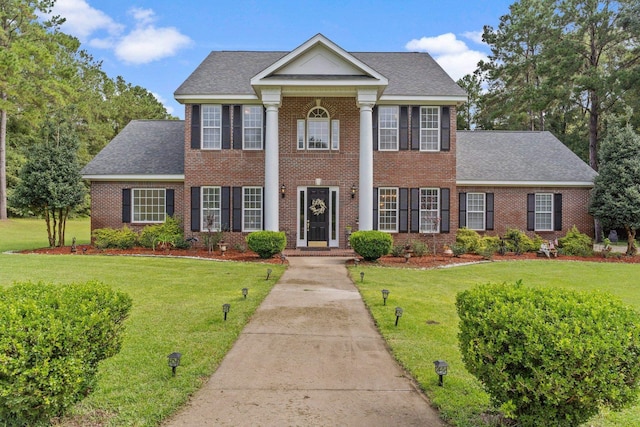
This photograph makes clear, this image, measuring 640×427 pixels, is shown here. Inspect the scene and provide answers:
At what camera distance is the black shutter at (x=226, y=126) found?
17.0m

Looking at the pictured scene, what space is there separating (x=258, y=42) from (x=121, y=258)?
14.7 metres

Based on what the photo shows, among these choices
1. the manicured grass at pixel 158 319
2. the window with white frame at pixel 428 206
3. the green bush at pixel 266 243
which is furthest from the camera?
the window with white frame at pixel 428 206

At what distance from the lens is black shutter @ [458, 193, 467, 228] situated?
18109 millimetres

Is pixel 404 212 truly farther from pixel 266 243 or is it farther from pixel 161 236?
pixel 161 236

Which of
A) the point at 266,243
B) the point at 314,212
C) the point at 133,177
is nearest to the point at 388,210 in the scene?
the point at 314,212

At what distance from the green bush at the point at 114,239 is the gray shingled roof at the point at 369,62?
6.11 m

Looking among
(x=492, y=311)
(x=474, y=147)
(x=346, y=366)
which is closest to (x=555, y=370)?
(x=492, y=311)

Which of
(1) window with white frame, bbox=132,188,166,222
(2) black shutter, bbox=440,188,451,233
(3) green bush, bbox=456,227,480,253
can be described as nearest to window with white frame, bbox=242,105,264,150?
(1) window with white frame, bbox=132,188,166,222

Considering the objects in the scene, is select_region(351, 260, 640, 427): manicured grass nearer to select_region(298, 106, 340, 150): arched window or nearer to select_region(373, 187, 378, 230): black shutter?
select_region(373, 187, 378, 230): black shutter

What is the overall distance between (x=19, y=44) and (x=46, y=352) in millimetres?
28028

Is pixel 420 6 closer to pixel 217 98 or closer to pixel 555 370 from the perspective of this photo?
pixel 217 98

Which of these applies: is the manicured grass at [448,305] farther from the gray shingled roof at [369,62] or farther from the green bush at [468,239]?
the gray shingled roof at [369,62]

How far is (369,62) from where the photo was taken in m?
20.1

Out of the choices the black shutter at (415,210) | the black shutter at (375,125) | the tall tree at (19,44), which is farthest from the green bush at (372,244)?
the tall tree at (19,44)
